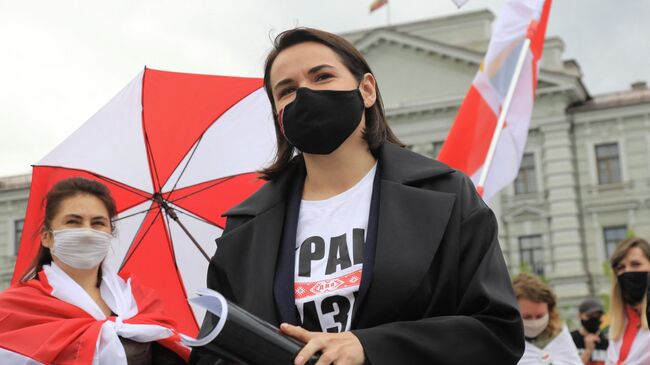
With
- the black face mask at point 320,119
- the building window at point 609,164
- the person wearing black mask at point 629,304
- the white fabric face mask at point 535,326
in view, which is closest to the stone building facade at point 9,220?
the building window at point 609,164

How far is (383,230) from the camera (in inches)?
94.3

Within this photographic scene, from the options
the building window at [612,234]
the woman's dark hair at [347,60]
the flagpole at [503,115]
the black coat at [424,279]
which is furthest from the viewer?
the building window at [612,234]

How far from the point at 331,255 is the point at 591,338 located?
6956mm

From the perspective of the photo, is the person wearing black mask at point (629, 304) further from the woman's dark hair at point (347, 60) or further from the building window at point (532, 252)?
the building window at point (532, 252)

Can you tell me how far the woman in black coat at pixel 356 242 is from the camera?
224 cm

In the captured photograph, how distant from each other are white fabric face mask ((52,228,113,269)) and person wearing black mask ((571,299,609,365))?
19.5 ft

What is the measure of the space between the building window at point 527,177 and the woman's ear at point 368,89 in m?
30.2

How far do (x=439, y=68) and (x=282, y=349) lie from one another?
3284 cm

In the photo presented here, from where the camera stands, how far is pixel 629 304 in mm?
5723

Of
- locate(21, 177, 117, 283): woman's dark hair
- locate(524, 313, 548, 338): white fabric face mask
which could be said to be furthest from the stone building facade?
locate(21, 177, 117, 283): woman's dark hair

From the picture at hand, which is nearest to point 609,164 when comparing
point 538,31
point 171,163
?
point 538,31

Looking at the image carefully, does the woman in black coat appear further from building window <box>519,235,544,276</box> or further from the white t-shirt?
building window <box>519,235,544,276</box>

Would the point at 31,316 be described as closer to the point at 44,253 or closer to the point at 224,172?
the point at 44,253

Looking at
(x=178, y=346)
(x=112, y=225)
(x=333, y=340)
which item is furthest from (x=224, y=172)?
(x=333, y=340)
